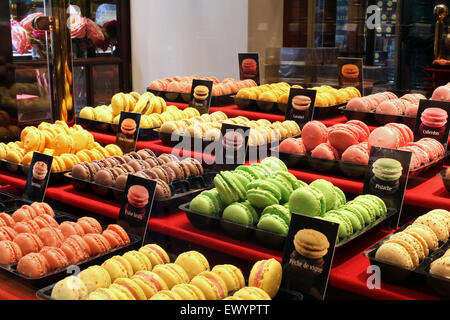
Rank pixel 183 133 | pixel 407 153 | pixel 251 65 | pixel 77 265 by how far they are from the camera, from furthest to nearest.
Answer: pixel 251 65, pixel 183 133, pixel 407 153, pixel 77 265

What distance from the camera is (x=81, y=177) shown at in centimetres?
236

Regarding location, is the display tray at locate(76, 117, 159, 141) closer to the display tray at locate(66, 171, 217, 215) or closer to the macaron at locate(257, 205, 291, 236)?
the display tray at locate(66, 171, 217, 215)

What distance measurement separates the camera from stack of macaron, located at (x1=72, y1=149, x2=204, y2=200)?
2.21m

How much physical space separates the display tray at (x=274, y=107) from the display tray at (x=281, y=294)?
5.00 feet

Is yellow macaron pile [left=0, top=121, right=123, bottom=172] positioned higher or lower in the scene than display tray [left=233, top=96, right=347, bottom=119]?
lower

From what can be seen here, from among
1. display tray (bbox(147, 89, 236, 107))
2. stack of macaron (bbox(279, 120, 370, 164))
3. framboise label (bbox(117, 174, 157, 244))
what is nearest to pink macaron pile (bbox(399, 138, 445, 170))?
stack of macaron (bbox(279, 120, 370, 164))

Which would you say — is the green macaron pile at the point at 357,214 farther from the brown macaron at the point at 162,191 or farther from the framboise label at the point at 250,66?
the framboise label at the point at 250,66

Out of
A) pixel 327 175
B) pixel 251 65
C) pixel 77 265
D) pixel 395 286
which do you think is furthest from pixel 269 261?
pixel 251 65

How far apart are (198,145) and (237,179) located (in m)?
0.77

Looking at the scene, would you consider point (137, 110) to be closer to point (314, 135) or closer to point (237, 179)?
point (314, 135)

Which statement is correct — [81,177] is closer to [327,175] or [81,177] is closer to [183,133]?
[183,133]

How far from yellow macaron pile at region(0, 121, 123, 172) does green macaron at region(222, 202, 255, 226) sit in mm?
999
